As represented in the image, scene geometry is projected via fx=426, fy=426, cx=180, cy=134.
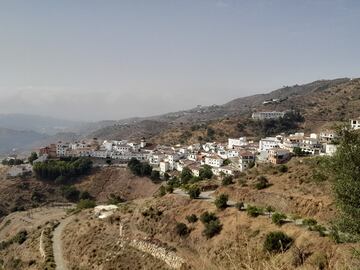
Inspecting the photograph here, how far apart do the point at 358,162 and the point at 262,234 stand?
551 inches

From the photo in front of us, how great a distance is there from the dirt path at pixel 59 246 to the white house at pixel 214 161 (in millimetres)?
25681

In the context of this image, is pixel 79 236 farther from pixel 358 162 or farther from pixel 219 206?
pixel 358 162

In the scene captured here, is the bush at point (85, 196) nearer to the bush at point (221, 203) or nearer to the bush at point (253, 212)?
the bush at point (221, 203)

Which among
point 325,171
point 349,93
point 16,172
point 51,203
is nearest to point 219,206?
point 325,171

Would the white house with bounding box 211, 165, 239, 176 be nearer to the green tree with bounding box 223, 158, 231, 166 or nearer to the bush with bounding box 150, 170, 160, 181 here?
the green tree with bounding box 223, 158, 231, 166

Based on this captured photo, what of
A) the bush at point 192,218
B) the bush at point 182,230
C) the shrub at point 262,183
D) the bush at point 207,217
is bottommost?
the bush at point 182,230

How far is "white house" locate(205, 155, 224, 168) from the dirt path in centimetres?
2568

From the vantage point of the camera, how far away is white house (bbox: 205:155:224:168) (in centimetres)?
6381

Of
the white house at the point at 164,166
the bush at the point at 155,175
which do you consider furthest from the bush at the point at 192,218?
the white house at the point at 164,166

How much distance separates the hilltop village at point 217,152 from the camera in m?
58.0

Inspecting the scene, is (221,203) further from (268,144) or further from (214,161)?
(268,144)

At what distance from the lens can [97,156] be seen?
85.2 metres

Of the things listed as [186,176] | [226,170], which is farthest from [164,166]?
[226,170]

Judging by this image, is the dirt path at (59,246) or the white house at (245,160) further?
the white house at (245,160)
